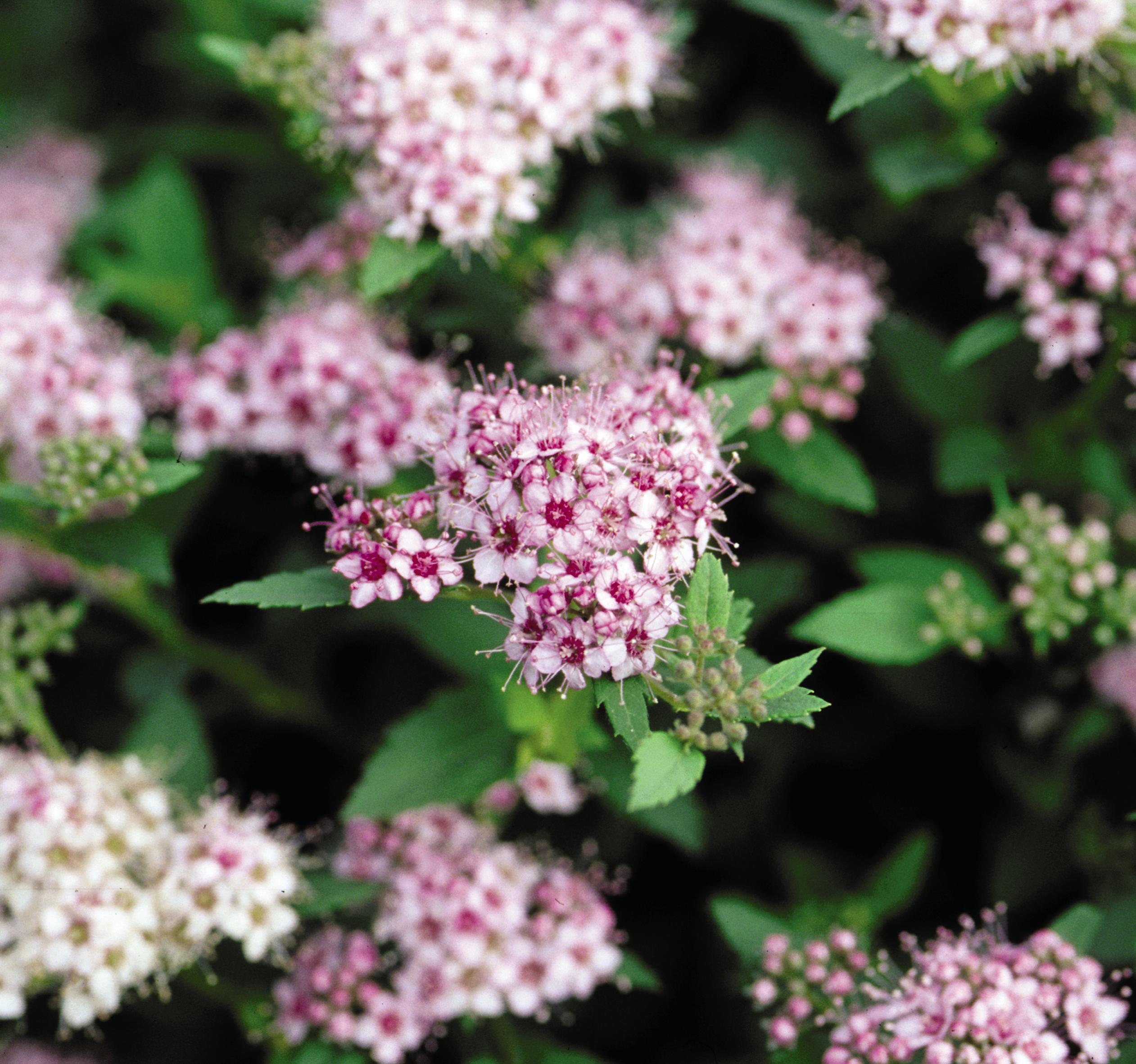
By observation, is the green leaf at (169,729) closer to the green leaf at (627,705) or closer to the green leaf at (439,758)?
the green leaf at (439,758)

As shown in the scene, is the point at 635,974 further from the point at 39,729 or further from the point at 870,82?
the point at 870,82

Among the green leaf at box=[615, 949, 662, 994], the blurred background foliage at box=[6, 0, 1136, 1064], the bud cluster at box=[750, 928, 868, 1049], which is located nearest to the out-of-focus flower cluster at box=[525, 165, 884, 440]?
the blurred background foliage at box=[6, 0, 1136, 1064]

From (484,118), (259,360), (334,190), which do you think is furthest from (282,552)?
(484,118)

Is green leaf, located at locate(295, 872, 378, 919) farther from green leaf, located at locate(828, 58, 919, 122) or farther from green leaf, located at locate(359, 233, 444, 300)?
green leaf, located at locate(828, 58, 919, 122)

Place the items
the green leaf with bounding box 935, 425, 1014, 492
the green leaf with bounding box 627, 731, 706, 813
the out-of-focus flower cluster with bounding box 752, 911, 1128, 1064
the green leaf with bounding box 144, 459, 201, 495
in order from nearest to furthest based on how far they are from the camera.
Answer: the green leaf with bounding box 627, 731, 706, 813, the out-of-focus flower cluster with bounding box 752, 911, 1128, 1064, the green leaf with bounding box 144, 459, 201, 495, the green leaf with bounding box 935, 425, 1014, 492

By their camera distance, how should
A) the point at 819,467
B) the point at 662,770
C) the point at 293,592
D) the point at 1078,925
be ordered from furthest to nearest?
1. the point at 819,467
2. the point at 1078,925
3. the point at 293,592
4. the point at 662,770

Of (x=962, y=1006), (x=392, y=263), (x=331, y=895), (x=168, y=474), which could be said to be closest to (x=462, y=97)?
(x=392, y=263)
